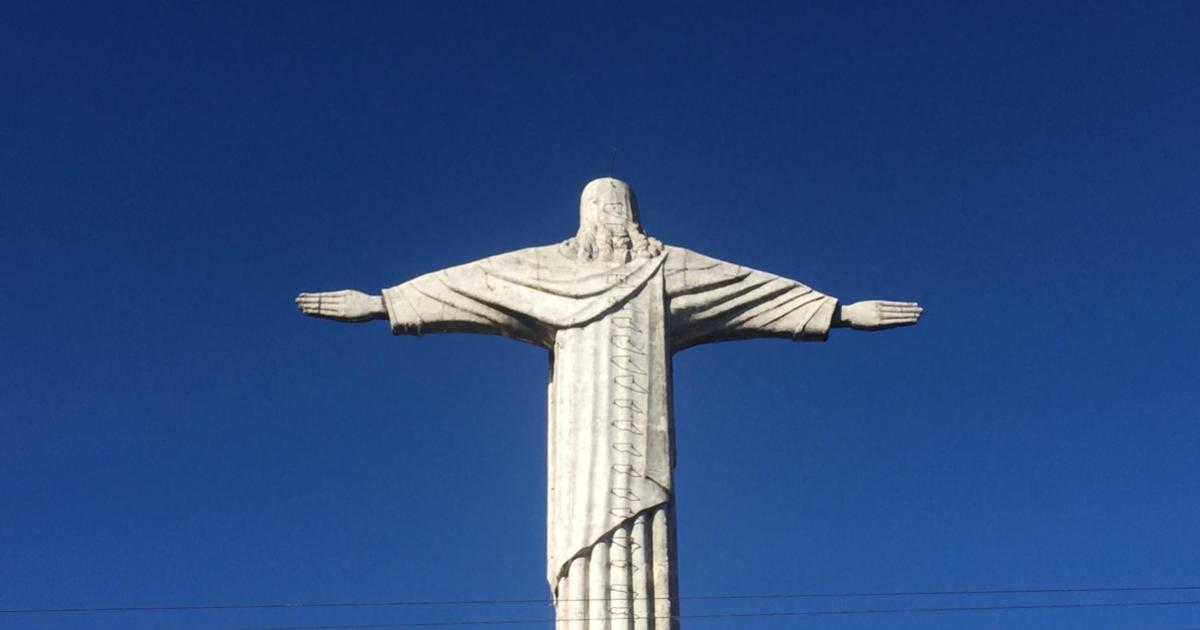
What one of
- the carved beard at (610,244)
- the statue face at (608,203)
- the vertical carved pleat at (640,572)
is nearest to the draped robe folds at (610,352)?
the vertical carved pleat at (640,572)

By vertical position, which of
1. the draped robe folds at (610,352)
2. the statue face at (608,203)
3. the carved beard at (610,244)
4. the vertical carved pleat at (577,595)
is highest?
the statue face at (608,203)

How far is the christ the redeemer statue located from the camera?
619 inches

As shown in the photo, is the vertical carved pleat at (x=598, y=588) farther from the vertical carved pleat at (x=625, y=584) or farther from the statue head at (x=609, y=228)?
the statue head at (x=609, y=228)

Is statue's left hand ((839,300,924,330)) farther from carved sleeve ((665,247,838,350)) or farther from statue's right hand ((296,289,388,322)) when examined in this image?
statue's right hand ((296,289,388,322))

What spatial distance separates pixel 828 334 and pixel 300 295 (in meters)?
4.90

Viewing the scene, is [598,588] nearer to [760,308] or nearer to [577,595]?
[577,595]

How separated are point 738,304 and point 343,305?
3.65m

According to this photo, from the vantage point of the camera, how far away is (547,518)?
16.3 m

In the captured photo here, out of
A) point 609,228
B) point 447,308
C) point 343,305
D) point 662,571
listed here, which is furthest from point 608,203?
point 662,571

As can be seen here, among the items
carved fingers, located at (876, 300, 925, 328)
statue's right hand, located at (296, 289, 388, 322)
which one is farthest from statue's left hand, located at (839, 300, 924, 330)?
statue's right hand, located at (296, 289, 388, 322)

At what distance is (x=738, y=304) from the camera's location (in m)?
17.5

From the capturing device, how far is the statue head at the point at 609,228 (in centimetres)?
1744

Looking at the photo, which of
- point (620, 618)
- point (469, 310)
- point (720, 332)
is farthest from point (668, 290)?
point (620, 618)

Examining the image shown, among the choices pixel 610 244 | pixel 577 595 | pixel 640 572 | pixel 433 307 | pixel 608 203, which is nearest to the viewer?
pixel 577 595
